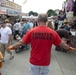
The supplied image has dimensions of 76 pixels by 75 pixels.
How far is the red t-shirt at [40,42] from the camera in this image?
4188 millimetres

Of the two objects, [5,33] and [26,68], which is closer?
[26,68]

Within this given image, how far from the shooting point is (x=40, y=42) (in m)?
4.18

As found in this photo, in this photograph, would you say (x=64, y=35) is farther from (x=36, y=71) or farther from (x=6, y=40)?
(x=36, y=71)

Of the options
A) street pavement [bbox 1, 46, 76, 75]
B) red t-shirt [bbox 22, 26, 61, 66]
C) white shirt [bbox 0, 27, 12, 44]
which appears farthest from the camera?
white shirt [bbox 0, 27, 12, 44]

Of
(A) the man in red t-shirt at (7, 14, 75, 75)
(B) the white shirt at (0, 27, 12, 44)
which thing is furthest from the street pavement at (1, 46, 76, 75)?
(A) the man in red t-shirt at (7, 14, 75, 75)

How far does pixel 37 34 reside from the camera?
165 inches

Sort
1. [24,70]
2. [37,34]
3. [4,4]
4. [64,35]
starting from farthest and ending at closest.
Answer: [4,4]
[64,35]
[24,70]
[37,34]

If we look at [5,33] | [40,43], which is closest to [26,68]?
[5,33]

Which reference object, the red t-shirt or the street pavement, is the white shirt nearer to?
the street pavement

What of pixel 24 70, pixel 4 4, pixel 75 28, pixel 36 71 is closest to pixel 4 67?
pixel 24 70

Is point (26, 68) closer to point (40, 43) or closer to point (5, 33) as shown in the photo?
point (5, 33)

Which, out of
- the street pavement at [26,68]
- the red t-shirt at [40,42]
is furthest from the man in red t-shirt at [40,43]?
the street pavement at [26,68]

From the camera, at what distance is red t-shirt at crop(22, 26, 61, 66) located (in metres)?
4.19

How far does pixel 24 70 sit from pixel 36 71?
3.55 metres
